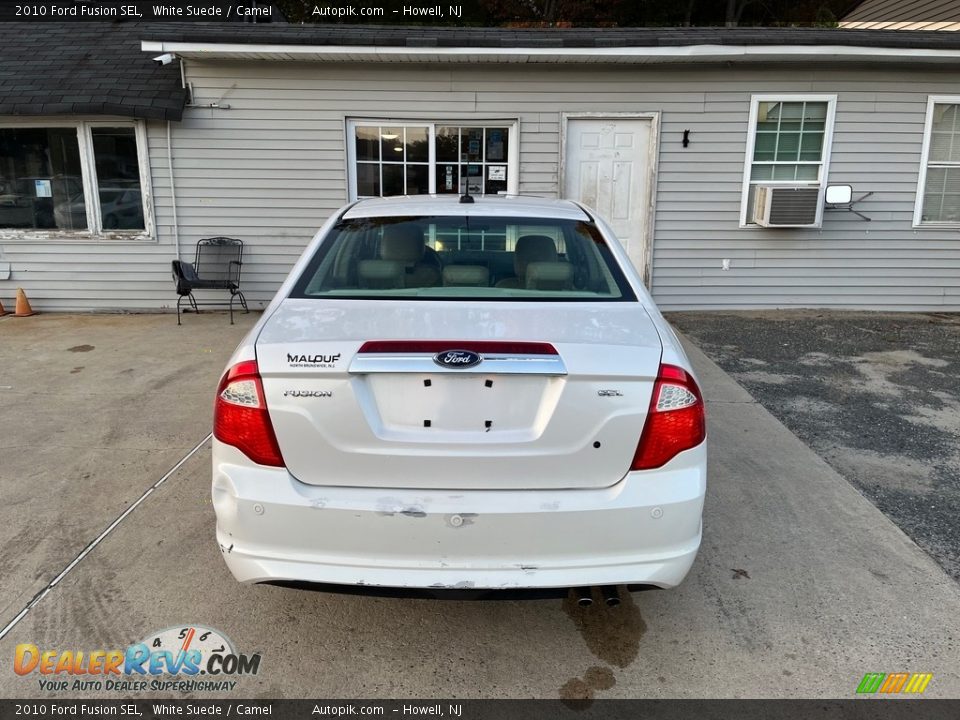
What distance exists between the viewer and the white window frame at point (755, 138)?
27.2ft

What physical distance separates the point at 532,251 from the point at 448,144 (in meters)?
5.90

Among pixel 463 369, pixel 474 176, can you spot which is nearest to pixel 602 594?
pixel 463 369

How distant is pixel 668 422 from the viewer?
7.08 ft

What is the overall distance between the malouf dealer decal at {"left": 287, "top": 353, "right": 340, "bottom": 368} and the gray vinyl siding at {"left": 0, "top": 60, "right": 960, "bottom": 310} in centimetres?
670

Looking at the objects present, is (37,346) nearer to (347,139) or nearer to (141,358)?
(141,358)

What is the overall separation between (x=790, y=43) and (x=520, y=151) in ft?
10.5

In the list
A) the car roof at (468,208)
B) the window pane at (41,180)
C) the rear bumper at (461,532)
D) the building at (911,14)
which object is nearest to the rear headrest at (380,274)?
the car roof at (468,208)

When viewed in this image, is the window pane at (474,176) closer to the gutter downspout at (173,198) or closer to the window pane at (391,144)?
the window pane at (391,144)

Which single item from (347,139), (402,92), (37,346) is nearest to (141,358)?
(37,346)

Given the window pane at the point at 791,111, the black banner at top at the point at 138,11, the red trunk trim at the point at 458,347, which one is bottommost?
the red trunk trim at the point at 458,347

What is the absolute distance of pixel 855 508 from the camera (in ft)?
11.5

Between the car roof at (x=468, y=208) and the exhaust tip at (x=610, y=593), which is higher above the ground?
the car roof at (x=468, y=208)

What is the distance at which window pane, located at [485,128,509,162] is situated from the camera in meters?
8.45

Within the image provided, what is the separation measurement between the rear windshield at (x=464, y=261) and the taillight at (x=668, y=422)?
0.58 m
